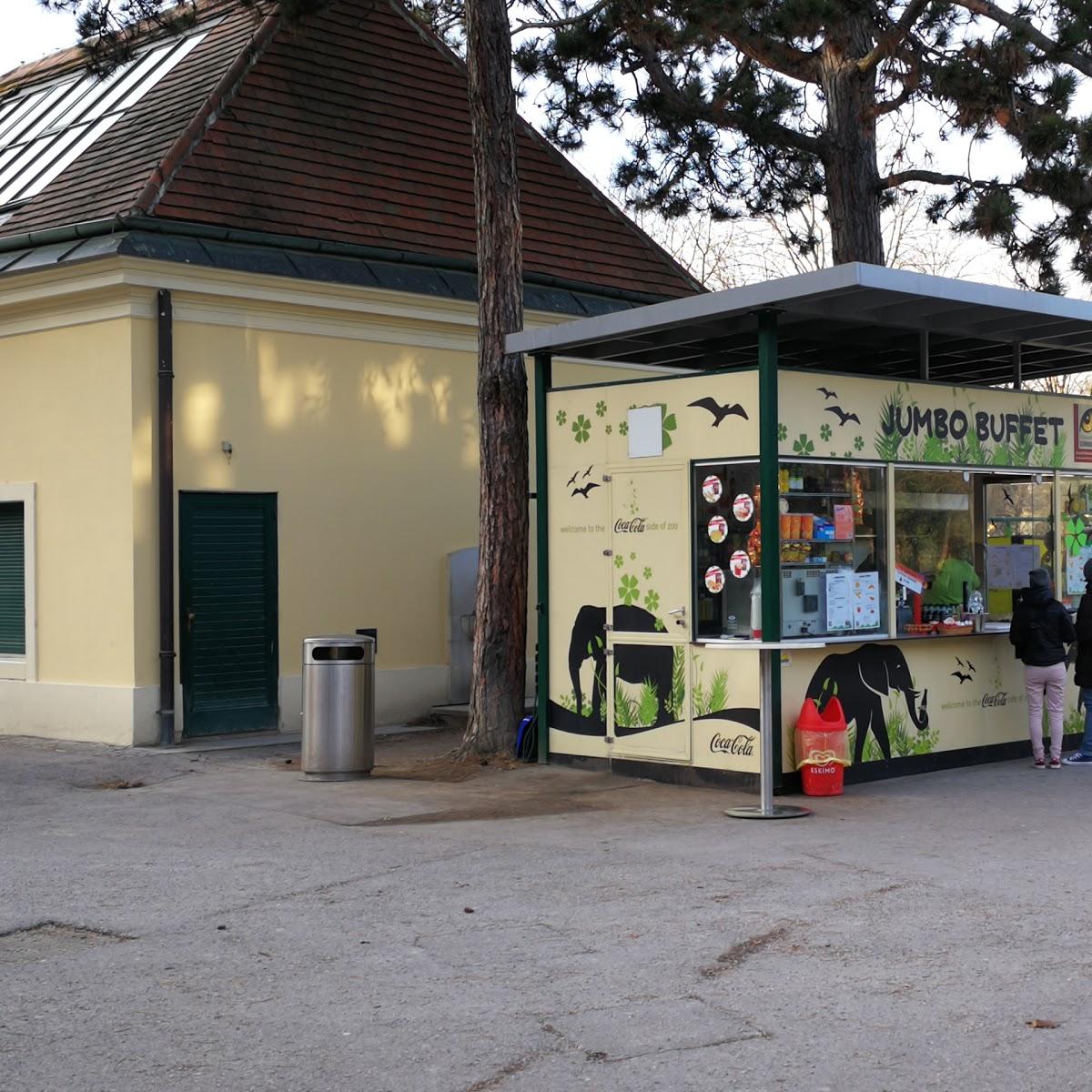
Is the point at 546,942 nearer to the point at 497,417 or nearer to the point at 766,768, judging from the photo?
the point at 766,768

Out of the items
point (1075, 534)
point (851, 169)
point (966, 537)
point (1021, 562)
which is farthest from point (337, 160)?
point (1075, 534)

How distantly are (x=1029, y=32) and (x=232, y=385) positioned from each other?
831 centimetres

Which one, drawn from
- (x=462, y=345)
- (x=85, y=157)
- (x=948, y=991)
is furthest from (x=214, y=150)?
(x=948, y=991)

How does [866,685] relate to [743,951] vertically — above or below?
above

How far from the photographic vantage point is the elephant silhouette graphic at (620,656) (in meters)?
11.9

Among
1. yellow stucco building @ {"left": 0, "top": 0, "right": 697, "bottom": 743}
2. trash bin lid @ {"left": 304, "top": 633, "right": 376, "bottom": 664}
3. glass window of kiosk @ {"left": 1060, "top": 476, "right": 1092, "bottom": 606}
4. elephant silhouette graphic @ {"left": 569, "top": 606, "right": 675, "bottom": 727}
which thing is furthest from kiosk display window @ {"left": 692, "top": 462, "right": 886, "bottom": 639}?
yellow stucco building @ {"left": 0, "top": 0, "right": 697, "bottom": 743}

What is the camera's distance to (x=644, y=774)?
12.1 m

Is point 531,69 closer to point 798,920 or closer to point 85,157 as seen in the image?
point 85,157

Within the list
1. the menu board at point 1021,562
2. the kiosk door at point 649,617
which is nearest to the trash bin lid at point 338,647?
the kiosk door at point 649,617

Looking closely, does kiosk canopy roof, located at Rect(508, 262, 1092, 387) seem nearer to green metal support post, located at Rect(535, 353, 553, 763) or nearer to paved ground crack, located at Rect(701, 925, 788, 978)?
green metal support post, located at Rect(535, 353, 553, 763)

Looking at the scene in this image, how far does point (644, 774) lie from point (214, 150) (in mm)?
8162

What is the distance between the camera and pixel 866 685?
38.9ft

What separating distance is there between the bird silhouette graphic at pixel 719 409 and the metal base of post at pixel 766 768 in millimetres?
1804

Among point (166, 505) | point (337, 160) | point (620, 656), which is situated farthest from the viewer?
point (337, 160)
